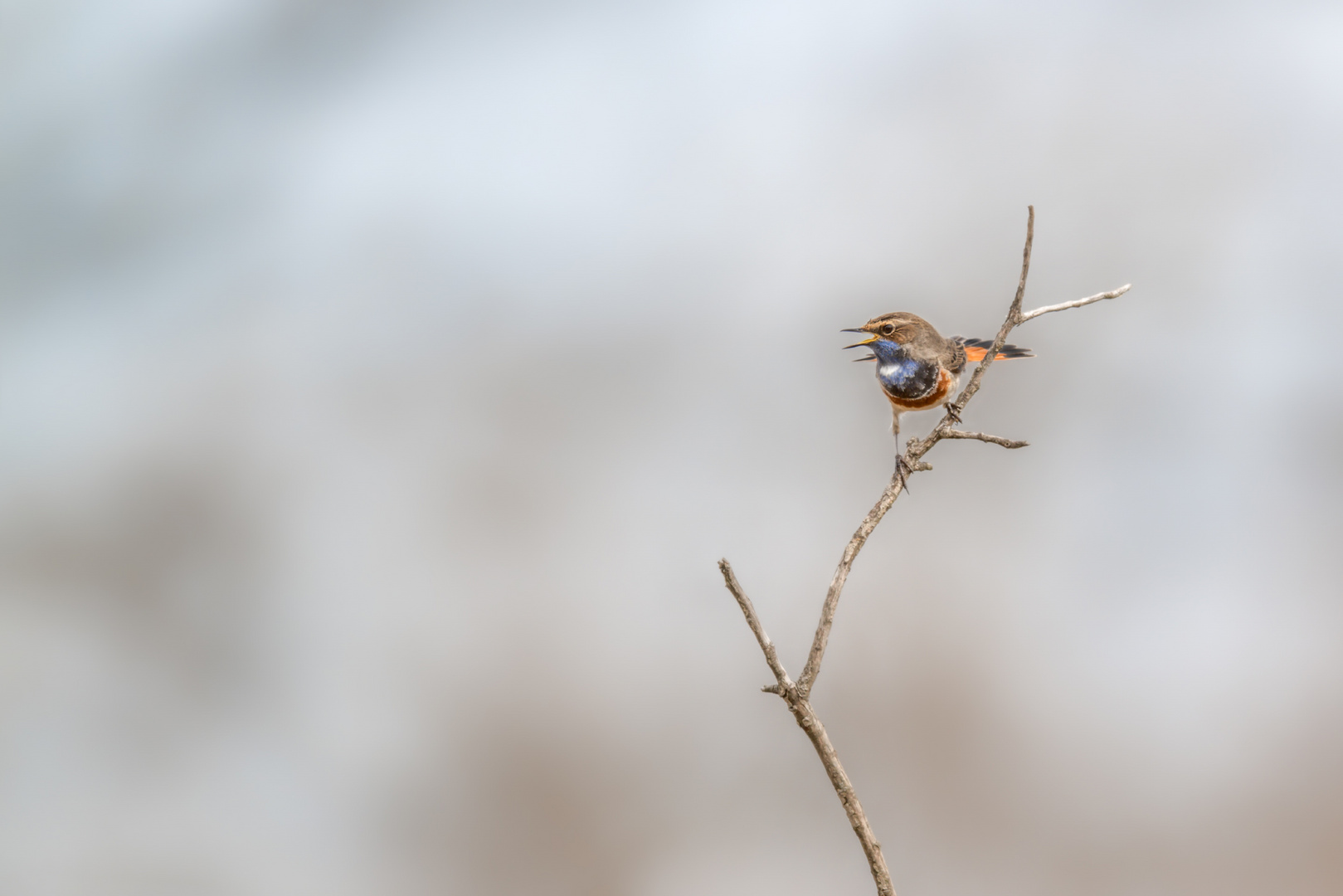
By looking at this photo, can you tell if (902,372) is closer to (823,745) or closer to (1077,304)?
(1077,304)

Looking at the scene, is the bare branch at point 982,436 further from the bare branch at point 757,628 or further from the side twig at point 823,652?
the bare branch at point 757,628

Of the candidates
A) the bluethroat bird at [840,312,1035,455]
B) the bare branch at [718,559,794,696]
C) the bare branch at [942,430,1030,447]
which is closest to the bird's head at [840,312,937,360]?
the bluethroat bird at [840,312,1035,455]

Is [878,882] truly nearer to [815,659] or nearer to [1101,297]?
[815,659]

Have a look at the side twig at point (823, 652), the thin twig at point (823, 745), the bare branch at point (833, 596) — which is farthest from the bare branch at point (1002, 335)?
the thin twig at point (823, 745)

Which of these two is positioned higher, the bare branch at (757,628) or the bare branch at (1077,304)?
the bare branch at (1077,304)

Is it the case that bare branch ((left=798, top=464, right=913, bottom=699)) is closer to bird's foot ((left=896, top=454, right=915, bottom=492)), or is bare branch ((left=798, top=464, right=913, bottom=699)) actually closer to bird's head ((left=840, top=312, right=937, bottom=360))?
bird's foot ((left=896, top=454, right=915, bottom=492))

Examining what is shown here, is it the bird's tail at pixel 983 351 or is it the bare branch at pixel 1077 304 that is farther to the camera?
the bird's tail at pixel 983 351

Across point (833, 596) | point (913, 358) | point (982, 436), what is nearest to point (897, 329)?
point (913, 358)

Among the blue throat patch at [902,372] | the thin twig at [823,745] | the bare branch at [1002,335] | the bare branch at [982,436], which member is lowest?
the thin twig at [823,745]
